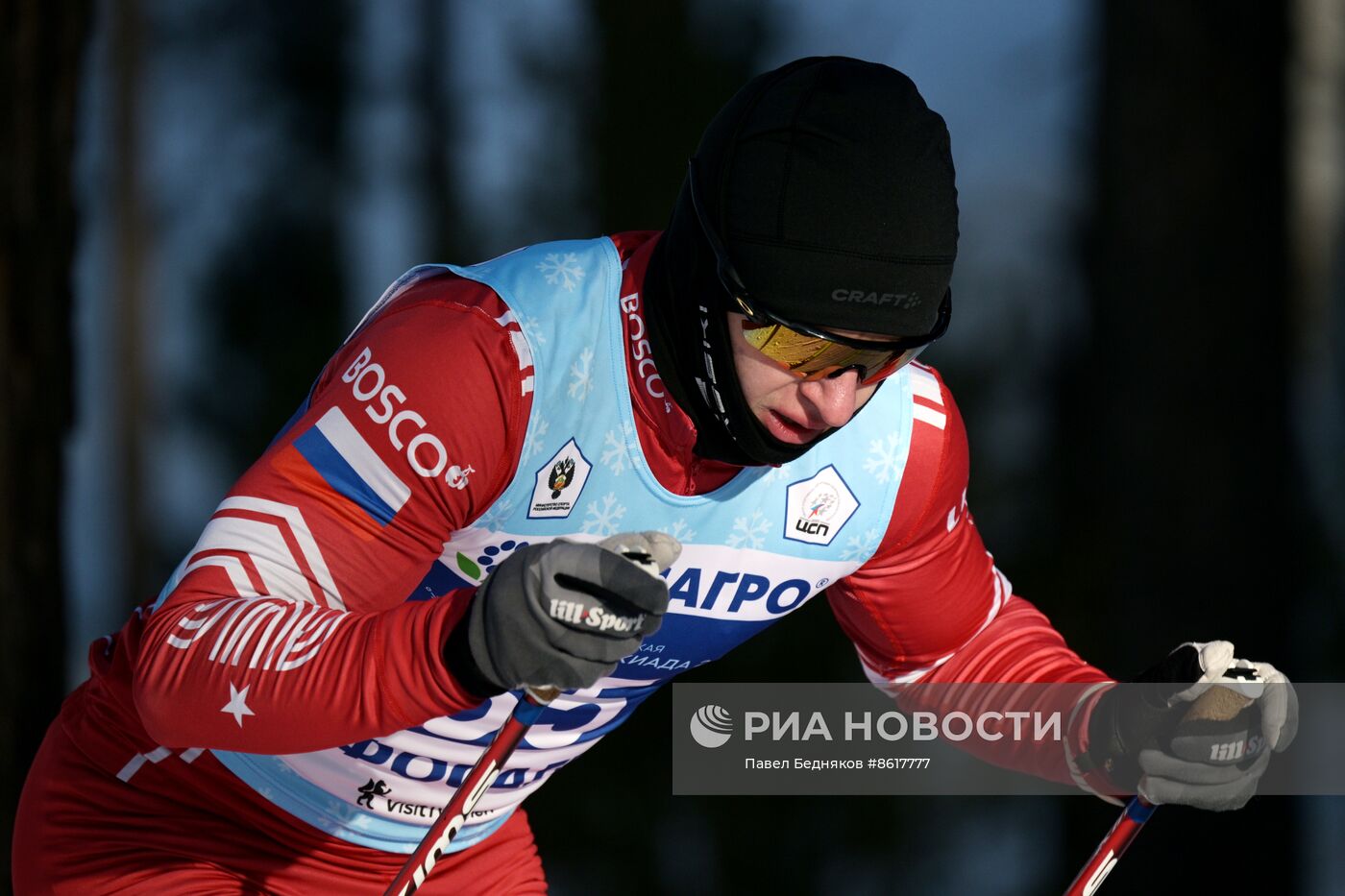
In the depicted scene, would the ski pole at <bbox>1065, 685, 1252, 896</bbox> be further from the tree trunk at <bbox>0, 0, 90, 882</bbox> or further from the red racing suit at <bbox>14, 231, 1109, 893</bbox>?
the tree trunk at <bbox>0, 0, 90, 882</bbox>

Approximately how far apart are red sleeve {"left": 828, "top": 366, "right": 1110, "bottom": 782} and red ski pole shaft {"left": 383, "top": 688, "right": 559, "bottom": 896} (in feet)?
1.80

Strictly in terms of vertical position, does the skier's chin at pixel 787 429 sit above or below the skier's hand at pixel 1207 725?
above

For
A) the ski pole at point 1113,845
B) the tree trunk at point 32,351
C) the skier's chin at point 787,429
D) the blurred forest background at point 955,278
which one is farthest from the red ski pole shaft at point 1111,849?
the tree trunk at point 32,351

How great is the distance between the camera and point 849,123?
1368mm

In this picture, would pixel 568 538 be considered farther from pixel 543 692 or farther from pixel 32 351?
pixel 32 351

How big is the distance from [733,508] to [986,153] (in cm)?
266

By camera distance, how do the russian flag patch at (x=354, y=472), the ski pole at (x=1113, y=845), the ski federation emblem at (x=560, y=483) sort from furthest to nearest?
1. the ski pole at (x=1113, y=845)
2. the ski federation emblem at (x=560, y=483)
3. the russian flag patch at (x=354, y=472)

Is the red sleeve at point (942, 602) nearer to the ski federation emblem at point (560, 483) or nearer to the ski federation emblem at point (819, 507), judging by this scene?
the ski federation emblem at point (819, 507)

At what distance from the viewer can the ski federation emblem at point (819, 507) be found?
164cm

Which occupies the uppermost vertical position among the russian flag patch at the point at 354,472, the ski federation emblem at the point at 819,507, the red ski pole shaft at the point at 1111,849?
the russian flag patch at the point at 354,472

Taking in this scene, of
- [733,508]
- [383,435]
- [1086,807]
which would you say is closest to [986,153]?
[1086,807]

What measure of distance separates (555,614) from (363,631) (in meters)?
0.19

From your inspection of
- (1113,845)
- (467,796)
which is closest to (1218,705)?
(1113,845)

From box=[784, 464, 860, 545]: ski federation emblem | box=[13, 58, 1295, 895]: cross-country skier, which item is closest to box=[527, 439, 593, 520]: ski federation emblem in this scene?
box=[13, 58, 1295, 895]: cross-country skier
